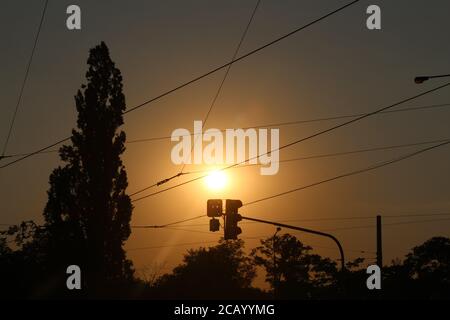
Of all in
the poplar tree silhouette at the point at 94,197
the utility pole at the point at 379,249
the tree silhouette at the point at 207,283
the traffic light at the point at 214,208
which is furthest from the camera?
the tree silhouette at the point at 207,283

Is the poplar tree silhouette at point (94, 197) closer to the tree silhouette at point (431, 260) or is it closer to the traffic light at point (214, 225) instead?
the traffic light at point (214, 225)

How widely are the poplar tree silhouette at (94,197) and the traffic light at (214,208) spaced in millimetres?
15198

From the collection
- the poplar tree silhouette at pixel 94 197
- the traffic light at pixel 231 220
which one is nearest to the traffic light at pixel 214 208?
the traffic light at pixel 231 220

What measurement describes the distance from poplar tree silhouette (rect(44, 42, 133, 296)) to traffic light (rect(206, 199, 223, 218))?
598 inches

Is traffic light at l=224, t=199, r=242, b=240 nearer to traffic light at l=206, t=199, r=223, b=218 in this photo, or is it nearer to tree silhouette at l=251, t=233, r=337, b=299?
traffic light at l=206, t=199, r=223, b=218

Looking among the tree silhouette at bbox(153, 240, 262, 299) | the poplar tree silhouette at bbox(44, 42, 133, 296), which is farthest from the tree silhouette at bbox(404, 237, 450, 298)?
the poplar tree silhouette at bbox(44, 42, 133, 296)

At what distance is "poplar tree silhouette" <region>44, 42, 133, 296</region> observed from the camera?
43.7 m

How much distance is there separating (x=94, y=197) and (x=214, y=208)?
50.8ft

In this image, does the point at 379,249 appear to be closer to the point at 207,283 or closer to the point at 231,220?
the point at 231,220

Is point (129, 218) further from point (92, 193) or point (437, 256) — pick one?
point (437, 256)

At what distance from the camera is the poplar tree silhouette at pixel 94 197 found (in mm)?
43688
